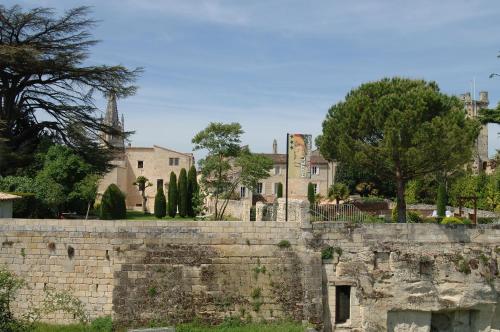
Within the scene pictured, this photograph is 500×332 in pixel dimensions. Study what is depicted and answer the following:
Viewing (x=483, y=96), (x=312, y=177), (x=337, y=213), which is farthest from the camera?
(x=483, y=96)

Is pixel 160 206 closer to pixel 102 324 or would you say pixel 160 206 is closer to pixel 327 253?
pixel 102 324

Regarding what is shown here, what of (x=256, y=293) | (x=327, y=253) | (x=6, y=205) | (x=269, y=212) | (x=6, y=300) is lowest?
(x=256, y=293)

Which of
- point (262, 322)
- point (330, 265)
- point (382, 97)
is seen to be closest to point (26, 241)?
point (262, 322)

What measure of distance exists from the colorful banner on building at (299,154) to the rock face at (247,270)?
9.26ft

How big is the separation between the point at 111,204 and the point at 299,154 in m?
16.5

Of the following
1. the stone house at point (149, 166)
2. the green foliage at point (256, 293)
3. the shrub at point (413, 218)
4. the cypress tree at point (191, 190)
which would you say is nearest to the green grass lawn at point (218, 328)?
the green foliage at point (256, 293)

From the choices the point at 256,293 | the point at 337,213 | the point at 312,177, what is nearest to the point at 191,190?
the point at 312,177

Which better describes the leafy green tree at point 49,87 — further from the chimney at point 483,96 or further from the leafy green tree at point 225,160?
the chimney at point 483,96

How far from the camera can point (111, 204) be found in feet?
104

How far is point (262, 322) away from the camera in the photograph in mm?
16344

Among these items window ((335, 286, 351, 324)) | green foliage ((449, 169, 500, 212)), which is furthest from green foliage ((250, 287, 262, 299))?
green foliage ((449, 169, 500, 212))

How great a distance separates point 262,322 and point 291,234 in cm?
292

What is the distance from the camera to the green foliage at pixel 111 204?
31500 millimetres

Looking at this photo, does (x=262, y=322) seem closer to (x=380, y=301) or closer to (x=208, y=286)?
(x=208, y=286)
